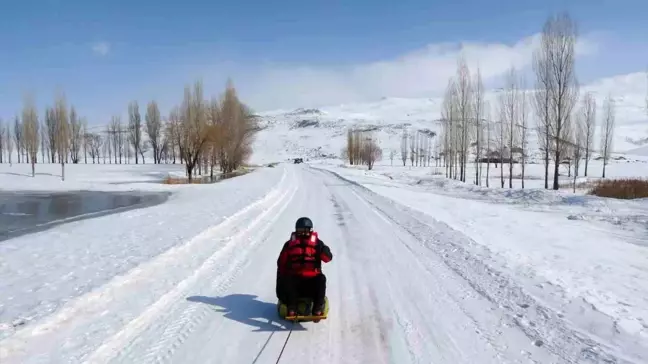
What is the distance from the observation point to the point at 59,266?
9141 millimetres

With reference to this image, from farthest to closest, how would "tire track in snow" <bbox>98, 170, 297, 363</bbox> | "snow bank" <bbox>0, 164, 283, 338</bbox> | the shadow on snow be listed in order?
"snow bank" <bbox>0, 164, 283, 338</bbox> < the shadow on snow < "tire track in snow" <bbox>98, 170, 297, 363</bbox>

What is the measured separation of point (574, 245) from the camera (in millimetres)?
11492

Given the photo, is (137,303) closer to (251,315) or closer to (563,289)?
(251,315)

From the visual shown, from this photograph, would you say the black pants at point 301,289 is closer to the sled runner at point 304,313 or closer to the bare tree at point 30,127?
the sled runner at point 304,313

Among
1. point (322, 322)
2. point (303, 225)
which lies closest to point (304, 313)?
point (322, 322)

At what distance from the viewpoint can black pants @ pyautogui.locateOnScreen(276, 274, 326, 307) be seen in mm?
5938

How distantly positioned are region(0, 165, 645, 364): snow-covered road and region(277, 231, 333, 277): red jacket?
65 cm

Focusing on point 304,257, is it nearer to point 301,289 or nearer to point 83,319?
point 301,289

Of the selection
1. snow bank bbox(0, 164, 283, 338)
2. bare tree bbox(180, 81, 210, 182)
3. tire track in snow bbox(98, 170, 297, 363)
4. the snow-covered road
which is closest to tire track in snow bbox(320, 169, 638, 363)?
the snow-covered road

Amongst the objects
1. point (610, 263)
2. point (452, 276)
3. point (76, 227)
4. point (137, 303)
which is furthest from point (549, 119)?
point (137, 303)

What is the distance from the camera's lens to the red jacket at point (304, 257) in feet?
19.8

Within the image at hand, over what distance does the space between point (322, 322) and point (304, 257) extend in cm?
85

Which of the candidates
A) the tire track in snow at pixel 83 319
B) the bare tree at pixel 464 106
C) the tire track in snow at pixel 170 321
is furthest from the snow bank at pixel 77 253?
the bare tree at pixel 464 106

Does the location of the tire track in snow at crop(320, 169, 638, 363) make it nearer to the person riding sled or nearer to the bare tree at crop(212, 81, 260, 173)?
the person riding sled
